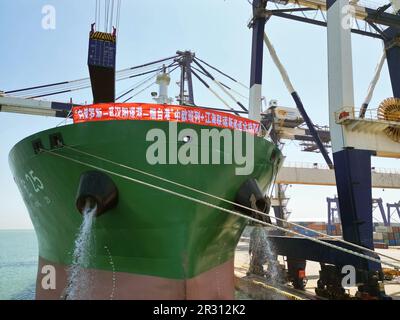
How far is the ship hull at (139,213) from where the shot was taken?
619 centimetres

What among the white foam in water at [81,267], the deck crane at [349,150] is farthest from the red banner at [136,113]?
the deck crane at [349,150]

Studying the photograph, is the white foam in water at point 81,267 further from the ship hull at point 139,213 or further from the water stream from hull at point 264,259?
the water stream from hull at point 264,259

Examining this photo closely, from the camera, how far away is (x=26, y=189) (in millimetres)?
8734

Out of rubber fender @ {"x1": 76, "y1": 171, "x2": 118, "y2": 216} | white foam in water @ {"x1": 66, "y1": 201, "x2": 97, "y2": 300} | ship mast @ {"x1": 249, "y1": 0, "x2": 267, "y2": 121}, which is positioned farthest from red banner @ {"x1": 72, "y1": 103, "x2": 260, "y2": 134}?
ship mast @ {"x1": 249, "y1": 0, "x2": 267, "y2": 121}

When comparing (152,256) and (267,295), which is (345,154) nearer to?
(267,295)

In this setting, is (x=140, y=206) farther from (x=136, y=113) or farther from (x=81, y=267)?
(x=81, y=267)

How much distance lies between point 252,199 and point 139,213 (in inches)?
102

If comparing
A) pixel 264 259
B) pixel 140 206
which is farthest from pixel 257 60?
pixel 140 206

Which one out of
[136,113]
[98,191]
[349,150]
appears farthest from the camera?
[349,150]

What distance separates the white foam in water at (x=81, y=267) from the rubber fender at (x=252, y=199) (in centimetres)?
338

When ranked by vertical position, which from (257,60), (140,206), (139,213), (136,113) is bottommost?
(139,213)

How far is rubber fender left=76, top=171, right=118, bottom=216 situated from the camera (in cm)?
585

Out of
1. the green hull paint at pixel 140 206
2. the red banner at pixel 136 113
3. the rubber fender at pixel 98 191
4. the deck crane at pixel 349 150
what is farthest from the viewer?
the deck crane at pixel 349 150

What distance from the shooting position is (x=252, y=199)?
6859 mm
